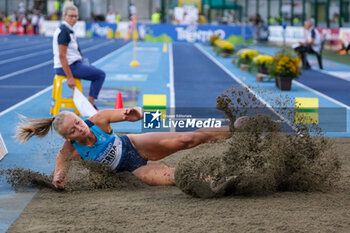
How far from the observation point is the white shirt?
37.5 feet

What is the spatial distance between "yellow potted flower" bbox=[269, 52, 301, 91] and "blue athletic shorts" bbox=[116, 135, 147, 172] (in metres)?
11.0

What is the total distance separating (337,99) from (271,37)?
33265 millimetres

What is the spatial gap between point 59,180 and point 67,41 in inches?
217

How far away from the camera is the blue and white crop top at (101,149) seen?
6500 millimetres

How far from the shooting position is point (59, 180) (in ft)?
21.1

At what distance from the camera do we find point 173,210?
5695 millimetres

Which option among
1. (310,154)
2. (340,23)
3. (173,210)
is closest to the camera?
(173,210)

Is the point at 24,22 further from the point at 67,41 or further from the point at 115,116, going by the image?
the point at 115,116

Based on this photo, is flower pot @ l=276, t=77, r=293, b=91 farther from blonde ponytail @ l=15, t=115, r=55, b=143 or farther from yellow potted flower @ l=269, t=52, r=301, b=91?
blonde ponytail @ l=15, t=115, r=55, b=143

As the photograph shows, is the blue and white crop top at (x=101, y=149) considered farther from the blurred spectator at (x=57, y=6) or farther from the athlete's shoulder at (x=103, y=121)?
the blurred spectator at (x=57, y=6)

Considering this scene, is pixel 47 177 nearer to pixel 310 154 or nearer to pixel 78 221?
pixel 78 221

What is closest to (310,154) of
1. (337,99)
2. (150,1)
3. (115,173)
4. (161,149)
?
(161,149)

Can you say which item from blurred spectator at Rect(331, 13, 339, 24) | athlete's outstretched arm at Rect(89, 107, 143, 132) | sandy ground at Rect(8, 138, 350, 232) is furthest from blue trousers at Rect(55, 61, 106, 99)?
blurred spectator at Rect(331, 13, 339, 24)

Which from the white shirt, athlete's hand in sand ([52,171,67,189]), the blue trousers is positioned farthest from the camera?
the blue trousers
